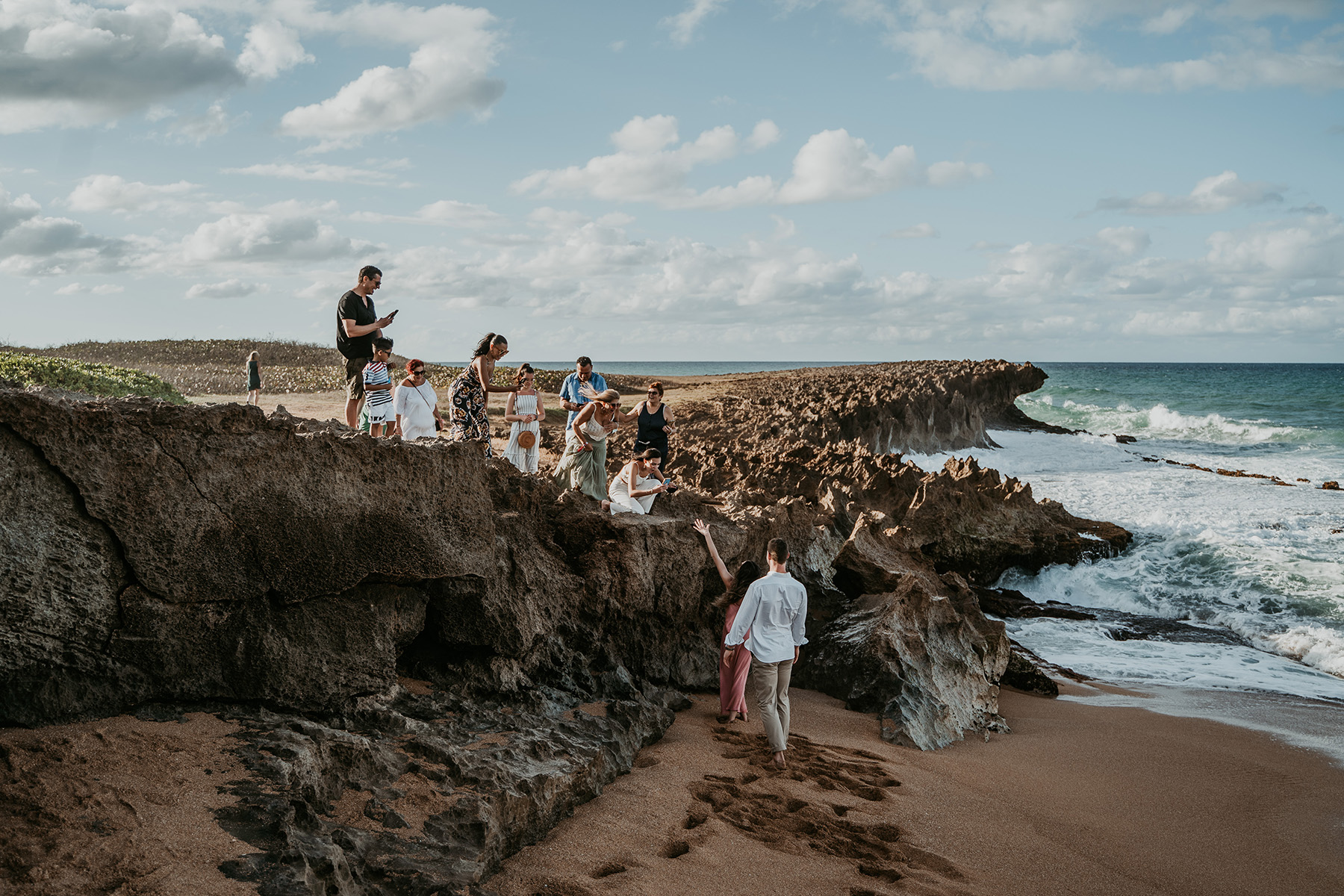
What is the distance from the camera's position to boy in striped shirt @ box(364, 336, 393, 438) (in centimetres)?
865

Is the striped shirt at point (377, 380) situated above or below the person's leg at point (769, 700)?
above

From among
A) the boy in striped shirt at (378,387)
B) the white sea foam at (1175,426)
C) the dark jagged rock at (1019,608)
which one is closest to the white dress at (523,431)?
the boy in striped shirt at (378,387)

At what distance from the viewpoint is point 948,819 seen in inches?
213

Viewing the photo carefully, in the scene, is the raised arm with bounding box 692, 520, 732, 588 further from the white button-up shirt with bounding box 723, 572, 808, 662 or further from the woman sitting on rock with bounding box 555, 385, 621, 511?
the woman sitting on rock with bounding box 555, 385, 621, 511

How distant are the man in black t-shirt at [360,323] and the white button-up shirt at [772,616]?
13.6ft

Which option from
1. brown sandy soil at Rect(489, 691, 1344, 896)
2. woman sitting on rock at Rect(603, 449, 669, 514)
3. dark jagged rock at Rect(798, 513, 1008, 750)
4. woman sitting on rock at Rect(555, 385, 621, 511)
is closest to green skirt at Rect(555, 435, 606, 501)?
woman sitting on rock at Rect(555, 385, 621, 511)

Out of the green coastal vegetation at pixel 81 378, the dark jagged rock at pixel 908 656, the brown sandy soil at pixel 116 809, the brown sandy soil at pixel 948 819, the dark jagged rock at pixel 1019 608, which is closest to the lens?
the brown sandy soil at pixel 116 809

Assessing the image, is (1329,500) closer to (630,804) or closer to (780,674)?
(780,674)

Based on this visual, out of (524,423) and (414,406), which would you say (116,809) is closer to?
(414,406)

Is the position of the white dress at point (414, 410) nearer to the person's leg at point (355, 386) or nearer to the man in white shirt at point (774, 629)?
the person's leg at point (355, 386)

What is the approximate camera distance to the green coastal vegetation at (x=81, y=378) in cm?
1638

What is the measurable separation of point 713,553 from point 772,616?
0.89 meters

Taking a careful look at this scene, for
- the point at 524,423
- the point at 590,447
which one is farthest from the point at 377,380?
the point at 590,447

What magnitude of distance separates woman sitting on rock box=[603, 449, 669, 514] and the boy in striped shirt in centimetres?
250
